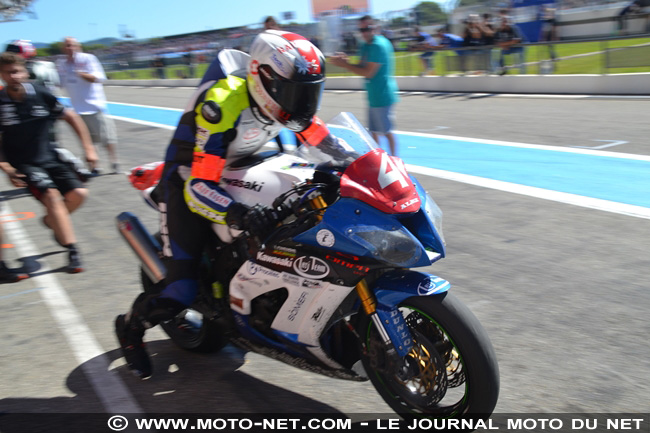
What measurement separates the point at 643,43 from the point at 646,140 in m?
5.53

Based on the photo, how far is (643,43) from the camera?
544 inches

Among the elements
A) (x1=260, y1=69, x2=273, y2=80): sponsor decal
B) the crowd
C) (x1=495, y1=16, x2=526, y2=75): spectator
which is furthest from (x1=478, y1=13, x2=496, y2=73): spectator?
(x1=260, y1=69, x2=273, y2=80): sponsor decal

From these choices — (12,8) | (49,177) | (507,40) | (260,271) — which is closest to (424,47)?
(507,40)

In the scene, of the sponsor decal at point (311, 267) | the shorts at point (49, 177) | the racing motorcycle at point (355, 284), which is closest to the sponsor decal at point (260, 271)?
the racing motorcycle at point (355, 284)

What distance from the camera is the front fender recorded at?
274 cm

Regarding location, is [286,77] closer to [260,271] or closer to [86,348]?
[260,271]

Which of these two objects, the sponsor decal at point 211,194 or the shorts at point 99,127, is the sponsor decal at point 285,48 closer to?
the sponsor decal at point 211,194

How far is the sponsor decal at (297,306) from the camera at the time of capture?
Answer: 3.04 m

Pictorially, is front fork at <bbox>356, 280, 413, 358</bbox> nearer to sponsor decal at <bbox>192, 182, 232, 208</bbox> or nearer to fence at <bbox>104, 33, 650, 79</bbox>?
sponsor decal at <bbox>192, 182, 232, 208</bbox>

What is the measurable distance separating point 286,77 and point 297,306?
44.5 inches

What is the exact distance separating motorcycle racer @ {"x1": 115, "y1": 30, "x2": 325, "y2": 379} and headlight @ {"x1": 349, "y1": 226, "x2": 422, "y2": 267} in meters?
0.52

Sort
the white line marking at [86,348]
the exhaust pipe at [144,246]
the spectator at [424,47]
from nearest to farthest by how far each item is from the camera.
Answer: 1. the white line marking at [86,348]
2. the exhaust pipe at [144,246]
3. the spectator at [424,47]

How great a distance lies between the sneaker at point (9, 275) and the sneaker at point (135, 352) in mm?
2649

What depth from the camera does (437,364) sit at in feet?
9.19
